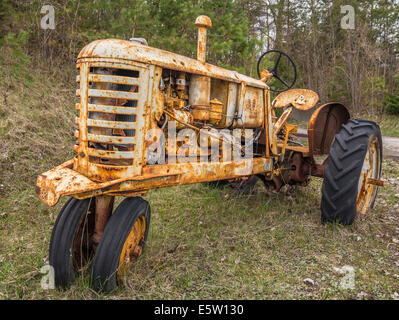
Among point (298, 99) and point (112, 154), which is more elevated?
point (298, 99)

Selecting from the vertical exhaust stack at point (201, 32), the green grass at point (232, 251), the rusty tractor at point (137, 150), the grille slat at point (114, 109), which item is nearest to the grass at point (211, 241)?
the green grass at point (232, 251)

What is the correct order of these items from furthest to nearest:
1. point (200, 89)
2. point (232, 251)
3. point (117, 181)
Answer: point (232, 251) → point (200, 89) → point (117, 181)

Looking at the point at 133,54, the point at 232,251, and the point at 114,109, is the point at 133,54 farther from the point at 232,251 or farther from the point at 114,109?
the point at 232,251

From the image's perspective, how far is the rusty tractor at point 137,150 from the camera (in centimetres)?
215

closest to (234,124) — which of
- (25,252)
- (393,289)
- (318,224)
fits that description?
(318,224)

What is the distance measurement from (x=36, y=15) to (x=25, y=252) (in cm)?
621

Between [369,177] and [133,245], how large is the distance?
2.87 meters

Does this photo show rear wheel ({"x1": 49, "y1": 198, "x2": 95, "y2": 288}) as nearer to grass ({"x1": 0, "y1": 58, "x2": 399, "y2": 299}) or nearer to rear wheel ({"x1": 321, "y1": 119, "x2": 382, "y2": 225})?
grass ({"x1": 0, "y1": 58, "x2": 399, "y2": 299})

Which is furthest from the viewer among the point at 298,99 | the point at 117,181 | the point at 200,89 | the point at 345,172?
the point at 298,99

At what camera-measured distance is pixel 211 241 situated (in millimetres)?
3158

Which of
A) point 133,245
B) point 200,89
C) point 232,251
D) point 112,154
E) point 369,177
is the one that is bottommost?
point 232,251

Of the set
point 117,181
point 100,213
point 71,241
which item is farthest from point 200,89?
point 71,241

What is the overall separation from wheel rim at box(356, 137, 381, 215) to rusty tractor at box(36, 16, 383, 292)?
45 cm

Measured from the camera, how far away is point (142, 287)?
228 cm
